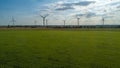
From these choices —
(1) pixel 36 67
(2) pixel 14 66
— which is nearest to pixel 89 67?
(1) pixel 36 67

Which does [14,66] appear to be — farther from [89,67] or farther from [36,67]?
[89,67]

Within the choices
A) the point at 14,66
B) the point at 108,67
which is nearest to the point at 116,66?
the point at 108,67

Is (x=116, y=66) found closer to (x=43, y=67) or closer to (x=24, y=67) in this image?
(x=43, y=67)

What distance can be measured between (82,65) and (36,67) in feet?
8.27

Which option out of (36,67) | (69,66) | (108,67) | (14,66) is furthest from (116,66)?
(14,66)

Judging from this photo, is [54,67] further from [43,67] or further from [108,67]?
[108,67]

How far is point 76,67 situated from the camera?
11.1 m

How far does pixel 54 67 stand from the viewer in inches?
435

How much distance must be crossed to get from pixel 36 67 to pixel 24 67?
1.95 ft

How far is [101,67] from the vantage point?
1120 cm

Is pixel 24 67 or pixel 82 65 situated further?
pixel 82 65

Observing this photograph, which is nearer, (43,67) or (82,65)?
(43,67)

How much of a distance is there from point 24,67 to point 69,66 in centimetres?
232

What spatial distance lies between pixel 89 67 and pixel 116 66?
144cm
